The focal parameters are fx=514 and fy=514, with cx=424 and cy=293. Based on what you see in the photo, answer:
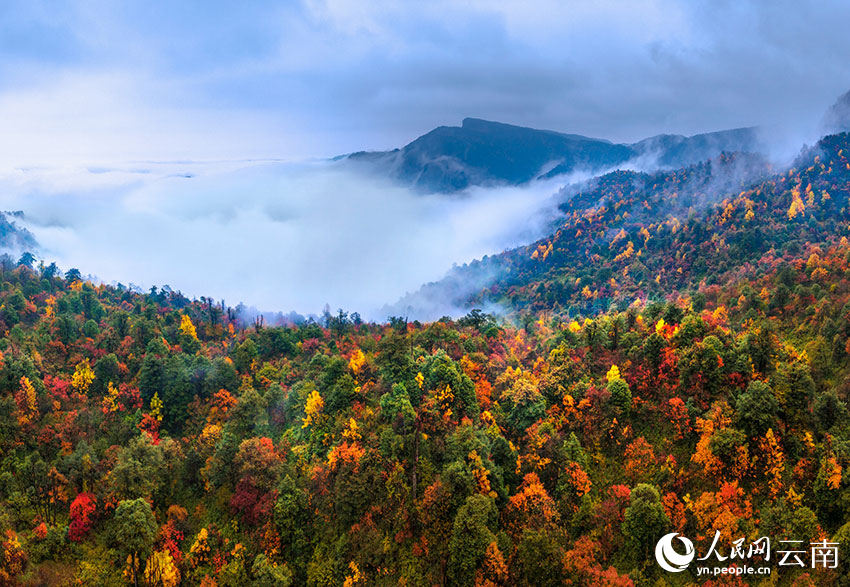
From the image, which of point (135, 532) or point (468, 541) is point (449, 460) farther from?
point (135, 532)

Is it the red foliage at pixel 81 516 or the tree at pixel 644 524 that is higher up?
the tree at pixel 644 524

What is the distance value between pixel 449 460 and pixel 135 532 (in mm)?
34725

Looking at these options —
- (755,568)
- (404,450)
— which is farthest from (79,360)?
(755,568)

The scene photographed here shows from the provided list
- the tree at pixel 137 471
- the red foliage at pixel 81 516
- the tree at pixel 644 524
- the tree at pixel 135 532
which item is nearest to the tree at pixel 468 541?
the tree at pixel 644 524

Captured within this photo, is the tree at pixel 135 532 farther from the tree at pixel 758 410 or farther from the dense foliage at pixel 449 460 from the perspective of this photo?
the tree at pixel 758 410

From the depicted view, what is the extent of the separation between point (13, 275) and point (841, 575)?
180279 mm

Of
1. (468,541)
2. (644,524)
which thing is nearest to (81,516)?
(468,541)

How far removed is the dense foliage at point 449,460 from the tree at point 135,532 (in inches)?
12.1

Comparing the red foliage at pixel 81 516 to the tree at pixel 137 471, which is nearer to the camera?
the red foliage at pixel 81 516

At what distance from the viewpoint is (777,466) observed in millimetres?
52031

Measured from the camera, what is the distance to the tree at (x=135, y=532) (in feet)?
181

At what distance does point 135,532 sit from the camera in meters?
55.3

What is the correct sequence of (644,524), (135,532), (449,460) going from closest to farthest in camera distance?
(644,524) < (135,532) < (449,460)

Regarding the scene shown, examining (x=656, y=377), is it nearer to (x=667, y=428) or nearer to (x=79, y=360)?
(x=667, y=428)
